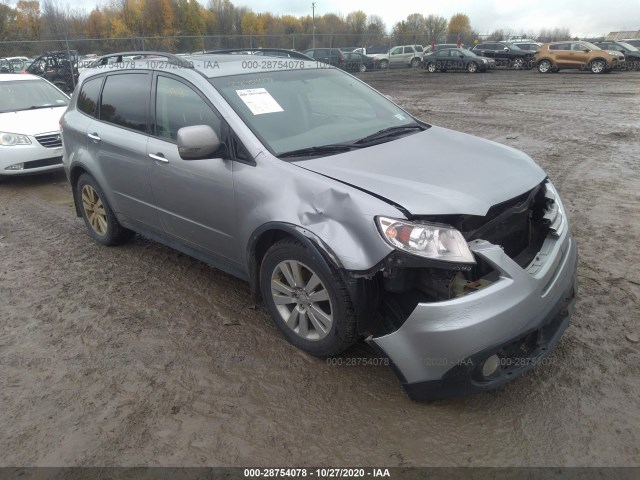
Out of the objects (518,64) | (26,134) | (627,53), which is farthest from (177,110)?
(518,64)

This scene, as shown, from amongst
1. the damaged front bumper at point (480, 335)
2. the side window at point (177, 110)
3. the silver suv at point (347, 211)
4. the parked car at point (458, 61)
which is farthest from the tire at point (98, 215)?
the parked car at point (458, 61)

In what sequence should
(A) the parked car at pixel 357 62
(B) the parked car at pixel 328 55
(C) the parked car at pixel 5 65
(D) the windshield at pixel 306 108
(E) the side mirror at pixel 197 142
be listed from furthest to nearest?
(A) the parked car at pixel 357 62 < (B) the parked car at pixel 328 55 < (C) the parked car at pixel 5 65 < (D) the windshield at pixel 306 108 < (E) the side mirror at pixel 197 142

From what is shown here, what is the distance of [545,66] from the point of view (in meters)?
27.1

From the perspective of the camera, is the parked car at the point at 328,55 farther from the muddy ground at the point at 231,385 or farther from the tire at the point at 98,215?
the muddy ground at the point at 231,385

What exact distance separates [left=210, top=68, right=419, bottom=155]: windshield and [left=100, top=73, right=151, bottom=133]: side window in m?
0.83

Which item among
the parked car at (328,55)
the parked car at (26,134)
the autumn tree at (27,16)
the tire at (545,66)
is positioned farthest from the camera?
the autumn tree at (27,16)

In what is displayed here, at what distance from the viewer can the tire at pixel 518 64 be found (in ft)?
100

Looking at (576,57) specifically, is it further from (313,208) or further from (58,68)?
(313,208)

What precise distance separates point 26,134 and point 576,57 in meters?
27.0

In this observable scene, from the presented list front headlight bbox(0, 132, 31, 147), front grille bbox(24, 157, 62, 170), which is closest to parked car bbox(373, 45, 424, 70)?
front grille bbox(24, 157, 62, 170)

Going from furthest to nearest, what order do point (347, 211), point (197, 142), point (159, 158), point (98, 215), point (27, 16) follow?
point (27, 16) < point (98, 215) < point (159, 158) < point (197, 142) < point (347, 211)

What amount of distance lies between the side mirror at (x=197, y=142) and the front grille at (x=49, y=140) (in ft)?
17.2

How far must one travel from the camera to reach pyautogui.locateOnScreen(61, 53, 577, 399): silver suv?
253 centimetres

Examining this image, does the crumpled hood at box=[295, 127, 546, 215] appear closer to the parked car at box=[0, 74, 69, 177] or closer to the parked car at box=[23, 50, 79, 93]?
the parked car at box=[0, 74, 69, 177]
